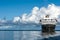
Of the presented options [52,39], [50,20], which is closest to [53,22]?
[50,20]

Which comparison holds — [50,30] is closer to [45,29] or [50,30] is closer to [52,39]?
[45,29]

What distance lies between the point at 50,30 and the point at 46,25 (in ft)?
8.02

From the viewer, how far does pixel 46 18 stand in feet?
309

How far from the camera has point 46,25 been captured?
89.4m

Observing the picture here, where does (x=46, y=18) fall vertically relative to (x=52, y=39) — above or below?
above

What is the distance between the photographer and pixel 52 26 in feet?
298

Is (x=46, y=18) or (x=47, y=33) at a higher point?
(x=46, y=18)

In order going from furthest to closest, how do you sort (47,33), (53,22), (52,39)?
1. (53,22)
2. (47,33)
3. (52,39)

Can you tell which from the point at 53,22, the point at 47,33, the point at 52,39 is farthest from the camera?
the point at 53,22

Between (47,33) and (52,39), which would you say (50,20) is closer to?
(47,33)

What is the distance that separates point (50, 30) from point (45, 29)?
2.06m

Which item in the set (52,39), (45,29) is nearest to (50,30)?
(45,29)

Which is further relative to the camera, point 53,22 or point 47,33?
point 53,22

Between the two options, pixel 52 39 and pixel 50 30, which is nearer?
pixel 52 39
